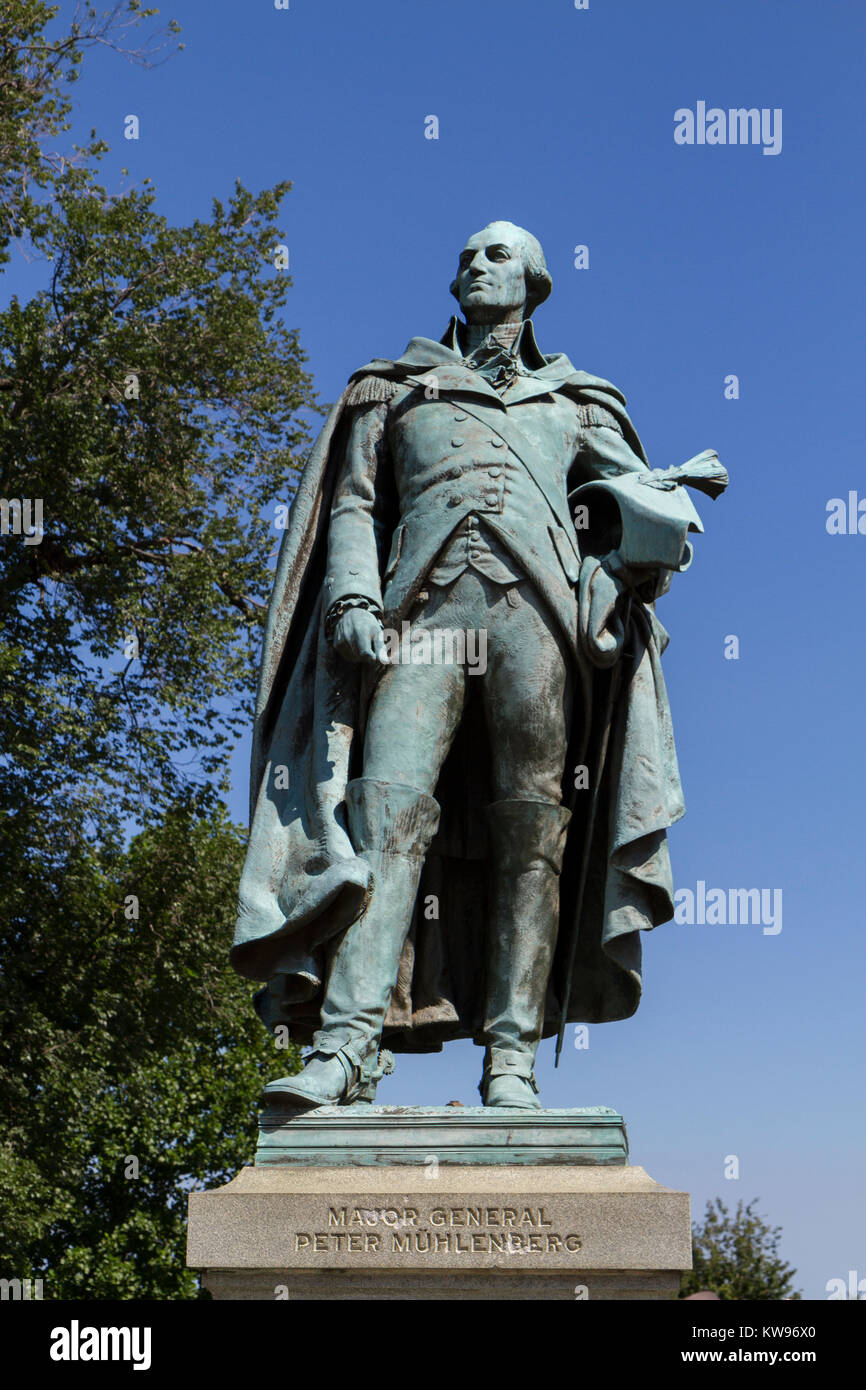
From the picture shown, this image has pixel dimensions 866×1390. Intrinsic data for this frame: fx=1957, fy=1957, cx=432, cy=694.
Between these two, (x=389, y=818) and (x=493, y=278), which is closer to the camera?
(x=389, y=818)

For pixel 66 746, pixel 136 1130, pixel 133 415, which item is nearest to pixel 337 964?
pixel 66 746

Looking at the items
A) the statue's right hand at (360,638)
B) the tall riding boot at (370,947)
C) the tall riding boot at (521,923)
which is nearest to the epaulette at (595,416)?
the statue's right hand at (360,638)

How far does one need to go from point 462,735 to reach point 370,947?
3.58ft

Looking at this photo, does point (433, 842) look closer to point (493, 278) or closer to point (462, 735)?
point (462, 735)

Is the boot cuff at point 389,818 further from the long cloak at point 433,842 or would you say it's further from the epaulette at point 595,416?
the epaulette at point 595,416

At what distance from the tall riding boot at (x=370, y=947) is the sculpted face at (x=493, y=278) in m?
2.13

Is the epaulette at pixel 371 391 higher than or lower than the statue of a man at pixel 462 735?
higher

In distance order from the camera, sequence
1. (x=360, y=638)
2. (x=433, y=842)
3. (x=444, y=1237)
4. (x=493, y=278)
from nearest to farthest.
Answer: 1. (x=444, y=1237)
2. (x=360, y=638)
3. (x=433, y=842)
4. (x=493, y=278)

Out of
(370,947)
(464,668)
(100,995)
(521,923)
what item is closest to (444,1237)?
(370,947)

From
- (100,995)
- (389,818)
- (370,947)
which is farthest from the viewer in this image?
→ (100,995)

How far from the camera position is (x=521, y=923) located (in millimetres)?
7160

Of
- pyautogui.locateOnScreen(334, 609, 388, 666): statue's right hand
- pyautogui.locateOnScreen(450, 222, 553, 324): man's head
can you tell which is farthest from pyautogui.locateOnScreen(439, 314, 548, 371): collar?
pyautogui.locateOnScreen(334, 609, 388, 666): statue's right hand

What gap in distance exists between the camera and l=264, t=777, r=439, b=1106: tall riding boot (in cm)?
665

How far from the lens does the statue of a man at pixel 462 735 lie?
276 inches
